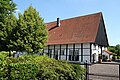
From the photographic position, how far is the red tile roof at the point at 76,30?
31.3 metres

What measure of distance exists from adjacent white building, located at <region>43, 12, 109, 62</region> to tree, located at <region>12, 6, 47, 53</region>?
5.19m

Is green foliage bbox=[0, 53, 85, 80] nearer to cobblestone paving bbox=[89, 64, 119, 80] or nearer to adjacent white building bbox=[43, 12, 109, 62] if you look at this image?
cobblestone paving bbox=[89, 64, 119, 80]

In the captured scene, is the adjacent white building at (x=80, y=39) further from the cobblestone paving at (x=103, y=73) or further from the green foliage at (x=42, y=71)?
the green foliage at (x=42, y=71)

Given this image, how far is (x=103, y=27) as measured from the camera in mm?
33969

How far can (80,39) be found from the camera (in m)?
31.4

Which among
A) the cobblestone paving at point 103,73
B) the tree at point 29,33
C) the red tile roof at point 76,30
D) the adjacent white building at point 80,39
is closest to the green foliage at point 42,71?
the cobblestone paving at point 103,73

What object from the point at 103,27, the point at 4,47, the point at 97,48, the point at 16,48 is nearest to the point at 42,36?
the point at 16,48

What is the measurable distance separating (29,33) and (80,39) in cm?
835

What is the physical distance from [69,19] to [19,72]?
100 ft

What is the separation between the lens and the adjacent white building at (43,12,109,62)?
30188 millimetres

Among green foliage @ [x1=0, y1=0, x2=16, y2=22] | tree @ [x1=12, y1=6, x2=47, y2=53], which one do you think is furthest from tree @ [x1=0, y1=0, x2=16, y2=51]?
tree @ [x1=12, y1=6, x2=47, y2=53]

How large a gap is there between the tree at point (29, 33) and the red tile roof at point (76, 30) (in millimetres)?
5683

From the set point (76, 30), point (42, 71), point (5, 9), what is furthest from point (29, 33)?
point (42, 71)

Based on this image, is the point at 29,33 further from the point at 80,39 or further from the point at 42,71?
the point at 42,71
